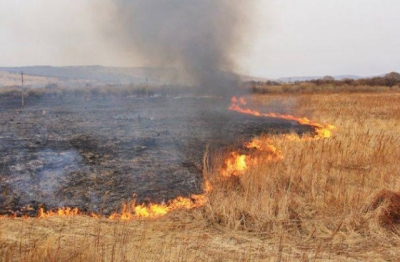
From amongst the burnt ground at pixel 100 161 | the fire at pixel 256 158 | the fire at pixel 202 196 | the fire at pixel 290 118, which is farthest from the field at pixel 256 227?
the fire at pixel 290 118

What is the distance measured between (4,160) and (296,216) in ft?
25.8

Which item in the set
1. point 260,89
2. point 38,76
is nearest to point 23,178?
point 260,89

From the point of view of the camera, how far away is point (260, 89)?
4969cm

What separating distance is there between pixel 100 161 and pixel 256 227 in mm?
5420

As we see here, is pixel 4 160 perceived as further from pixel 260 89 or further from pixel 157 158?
pixel 260 89

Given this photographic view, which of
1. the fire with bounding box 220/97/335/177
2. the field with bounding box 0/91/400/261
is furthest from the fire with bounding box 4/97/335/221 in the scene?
the field with bounding box 0/91/400/261

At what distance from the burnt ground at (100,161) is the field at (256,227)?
0.82m

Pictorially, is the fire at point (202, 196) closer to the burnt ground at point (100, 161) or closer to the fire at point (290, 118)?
the burnt ground at point (100, 161)

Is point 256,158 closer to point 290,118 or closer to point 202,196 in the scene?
point 202,196

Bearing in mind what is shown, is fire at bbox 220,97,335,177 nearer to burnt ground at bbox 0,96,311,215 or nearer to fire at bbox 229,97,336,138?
fire at bbox 229,97,336,138

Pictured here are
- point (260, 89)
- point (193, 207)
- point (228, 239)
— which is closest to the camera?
point (228, 239)

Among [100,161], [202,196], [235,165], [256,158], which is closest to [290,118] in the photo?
[256,158]

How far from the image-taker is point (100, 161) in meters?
9.79

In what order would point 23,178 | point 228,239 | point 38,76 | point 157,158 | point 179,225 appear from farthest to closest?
point 38,76
point 157,158
point 23,178
point 179,225
point 228,239
